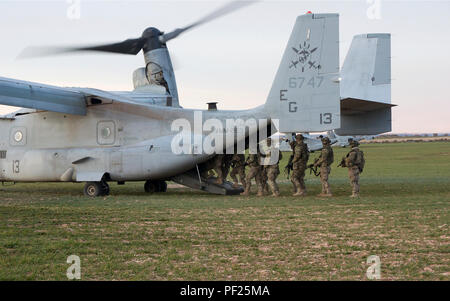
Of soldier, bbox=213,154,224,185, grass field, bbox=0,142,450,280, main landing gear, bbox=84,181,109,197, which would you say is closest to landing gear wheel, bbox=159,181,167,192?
main landing gear, bbox=84,181,109,197

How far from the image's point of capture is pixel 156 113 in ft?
59.0

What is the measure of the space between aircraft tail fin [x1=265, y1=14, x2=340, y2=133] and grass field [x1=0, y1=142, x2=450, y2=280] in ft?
7.95

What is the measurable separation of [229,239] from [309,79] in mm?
7630

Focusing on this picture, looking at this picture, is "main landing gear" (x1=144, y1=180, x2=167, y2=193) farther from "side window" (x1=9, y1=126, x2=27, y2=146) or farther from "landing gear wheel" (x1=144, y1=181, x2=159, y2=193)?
"side window" (x1=9, y1=126, x2=27, y2=146)

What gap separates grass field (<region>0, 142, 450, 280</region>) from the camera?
7227mm

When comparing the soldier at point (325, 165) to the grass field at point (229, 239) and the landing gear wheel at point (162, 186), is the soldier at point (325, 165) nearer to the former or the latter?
the grass field at point (229, 239)

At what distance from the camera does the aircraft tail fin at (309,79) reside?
15555 millimetres

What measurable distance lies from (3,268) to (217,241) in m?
3.49

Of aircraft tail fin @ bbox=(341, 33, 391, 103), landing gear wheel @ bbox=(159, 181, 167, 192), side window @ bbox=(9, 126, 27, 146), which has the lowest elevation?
landing gear wheel @ bbox=(159, 181, 167, 192)

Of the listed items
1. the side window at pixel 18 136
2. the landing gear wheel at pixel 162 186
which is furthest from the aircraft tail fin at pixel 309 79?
→ the side window at pixel 18 136

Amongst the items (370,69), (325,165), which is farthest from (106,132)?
(370,69)

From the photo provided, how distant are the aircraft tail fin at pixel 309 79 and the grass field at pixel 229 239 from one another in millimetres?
2422

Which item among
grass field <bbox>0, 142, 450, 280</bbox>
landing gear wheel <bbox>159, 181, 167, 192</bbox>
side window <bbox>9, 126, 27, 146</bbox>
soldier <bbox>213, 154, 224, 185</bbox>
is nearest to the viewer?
grass field <bbox>0, 142, 450, 280</bbox>
